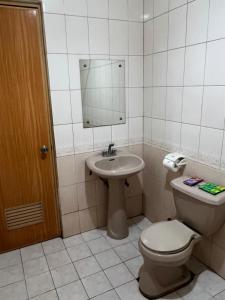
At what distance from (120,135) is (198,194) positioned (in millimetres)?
991

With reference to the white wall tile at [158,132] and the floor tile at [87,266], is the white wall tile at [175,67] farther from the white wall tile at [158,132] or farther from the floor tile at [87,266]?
the floor tile at [87,266]

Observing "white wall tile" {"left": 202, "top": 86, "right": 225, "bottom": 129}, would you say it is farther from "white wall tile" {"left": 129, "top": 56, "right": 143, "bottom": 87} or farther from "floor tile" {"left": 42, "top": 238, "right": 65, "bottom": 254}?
"floor tile" {"left": 42, "top": 238, "right": 65, "bottom": 254}

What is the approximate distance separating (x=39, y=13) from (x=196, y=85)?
4.31 ft

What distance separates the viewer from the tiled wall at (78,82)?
1.88m

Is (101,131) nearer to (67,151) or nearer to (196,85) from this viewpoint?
(67,151)

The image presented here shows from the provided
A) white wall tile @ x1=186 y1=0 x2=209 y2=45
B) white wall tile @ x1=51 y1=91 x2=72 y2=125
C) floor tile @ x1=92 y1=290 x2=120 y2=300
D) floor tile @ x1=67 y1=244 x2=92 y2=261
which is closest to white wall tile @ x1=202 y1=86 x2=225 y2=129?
white wall tile @ x1=186 y1=0 x2=209 y2=45

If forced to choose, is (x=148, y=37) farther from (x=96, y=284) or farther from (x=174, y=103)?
(x=96, y=284)

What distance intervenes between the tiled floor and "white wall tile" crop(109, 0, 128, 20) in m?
2.03

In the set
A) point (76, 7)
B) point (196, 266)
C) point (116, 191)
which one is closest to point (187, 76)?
point (76, 7)

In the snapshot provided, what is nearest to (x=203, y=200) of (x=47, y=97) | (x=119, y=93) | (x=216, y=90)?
(x=216, y=90)

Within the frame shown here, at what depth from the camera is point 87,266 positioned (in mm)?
1925

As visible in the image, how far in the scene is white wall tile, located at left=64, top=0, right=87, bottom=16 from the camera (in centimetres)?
184

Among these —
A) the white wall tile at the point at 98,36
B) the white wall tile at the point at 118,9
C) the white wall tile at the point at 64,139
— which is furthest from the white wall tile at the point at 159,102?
the white wall tile at the point at 64,139

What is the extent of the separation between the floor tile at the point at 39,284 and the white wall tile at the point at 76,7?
2.09 meters
